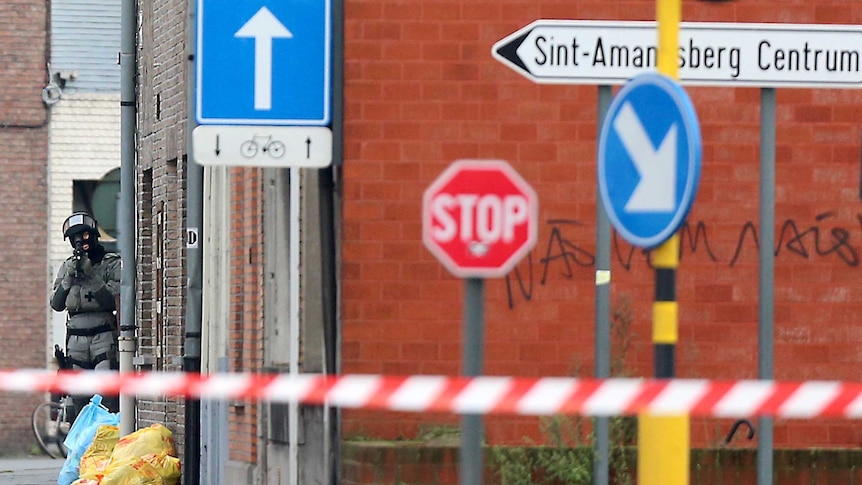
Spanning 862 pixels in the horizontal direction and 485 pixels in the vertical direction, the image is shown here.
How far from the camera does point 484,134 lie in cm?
1003

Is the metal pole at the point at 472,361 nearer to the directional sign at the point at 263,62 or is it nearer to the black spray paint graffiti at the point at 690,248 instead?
the directional sign at the point at 263,62

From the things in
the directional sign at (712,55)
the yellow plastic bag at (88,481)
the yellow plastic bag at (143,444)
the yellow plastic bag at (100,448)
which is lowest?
the yellow plastic bag at (88,481)

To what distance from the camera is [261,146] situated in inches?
312

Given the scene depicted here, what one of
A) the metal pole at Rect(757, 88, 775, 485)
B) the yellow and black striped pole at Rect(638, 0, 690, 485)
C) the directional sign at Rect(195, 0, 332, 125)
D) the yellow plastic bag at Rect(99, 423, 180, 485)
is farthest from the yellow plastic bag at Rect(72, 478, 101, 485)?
the yellow and black striped pole at Rect(638, 0, 690, 485)

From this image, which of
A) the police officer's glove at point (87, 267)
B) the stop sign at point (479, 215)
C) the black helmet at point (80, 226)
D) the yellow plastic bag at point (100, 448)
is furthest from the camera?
the police officer's glove at point (87, 267)

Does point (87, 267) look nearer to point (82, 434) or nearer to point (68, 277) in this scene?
point (68, 277)

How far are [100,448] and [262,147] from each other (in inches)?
312

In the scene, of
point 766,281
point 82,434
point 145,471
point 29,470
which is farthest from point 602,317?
point 29,470

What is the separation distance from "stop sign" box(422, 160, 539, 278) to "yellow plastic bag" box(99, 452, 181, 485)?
7.98m

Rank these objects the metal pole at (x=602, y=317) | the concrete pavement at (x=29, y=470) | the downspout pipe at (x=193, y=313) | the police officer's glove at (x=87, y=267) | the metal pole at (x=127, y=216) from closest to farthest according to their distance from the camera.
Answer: the metal pole at (x=602, y=317) < the downspout pipe at (x=193, y=313) < the metal pole at (x=127, y=216) < the police officer's glove at (x=87, y=267) < the concrete pavement at (x=29, y=470)

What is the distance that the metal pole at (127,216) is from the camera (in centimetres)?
1550

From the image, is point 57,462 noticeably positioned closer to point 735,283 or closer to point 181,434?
point 181,434

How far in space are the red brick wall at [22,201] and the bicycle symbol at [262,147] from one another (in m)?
16.6

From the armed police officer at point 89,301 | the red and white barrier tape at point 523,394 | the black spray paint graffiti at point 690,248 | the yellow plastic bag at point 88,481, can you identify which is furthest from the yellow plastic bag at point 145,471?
the red and white barrier tape at point 523,394
